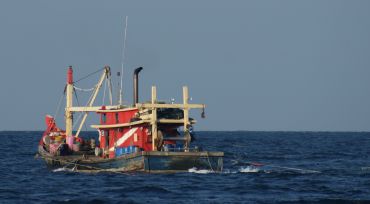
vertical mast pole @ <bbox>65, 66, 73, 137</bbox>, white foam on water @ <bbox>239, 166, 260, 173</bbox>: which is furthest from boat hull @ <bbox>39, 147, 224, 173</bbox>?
vertical mast pole @ <bbox>65, 66, 73, 137</bbox>

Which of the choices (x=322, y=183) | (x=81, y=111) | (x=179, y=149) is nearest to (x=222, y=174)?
(x=179, y=149)

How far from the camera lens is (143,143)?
172 feet

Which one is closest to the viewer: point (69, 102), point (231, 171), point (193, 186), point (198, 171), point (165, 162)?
point (193, 186)

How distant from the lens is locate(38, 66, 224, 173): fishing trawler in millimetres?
49438

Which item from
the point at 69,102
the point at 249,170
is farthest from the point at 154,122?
the point at 69,102

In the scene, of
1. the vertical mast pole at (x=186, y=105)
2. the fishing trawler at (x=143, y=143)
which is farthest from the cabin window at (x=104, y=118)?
the vertical mast pole at (x=186, y=105)

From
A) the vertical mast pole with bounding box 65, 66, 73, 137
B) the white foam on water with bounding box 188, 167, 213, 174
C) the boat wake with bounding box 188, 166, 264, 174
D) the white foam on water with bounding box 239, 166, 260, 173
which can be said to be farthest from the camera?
the vertical mast pole with bounding box 65, 66, 73, 137

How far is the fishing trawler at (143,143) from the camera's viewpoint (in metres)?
49.4

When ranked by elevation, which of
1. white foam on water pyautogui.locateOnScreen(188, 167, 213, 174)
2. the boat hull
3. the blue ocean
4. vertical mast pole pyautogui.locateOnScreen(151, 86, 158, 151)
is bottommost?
the blue ocean

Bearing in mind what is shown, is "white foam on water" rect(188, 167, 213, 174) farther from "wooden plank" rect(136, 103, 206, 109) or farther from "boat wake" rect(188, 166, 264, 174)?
"wooden plank" rect(136, 103, 206, 109)

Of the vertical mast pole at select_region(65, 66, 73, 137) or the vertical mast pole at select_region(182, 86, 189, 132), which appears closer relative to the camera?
the vertical mast pole at select_region(182, 86, 189, 132)

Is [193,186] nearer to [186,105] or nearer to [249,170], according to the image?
[186,105]

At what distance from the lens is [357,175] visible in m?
54.8

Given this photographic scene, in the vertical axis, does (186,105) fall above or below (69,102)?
below
